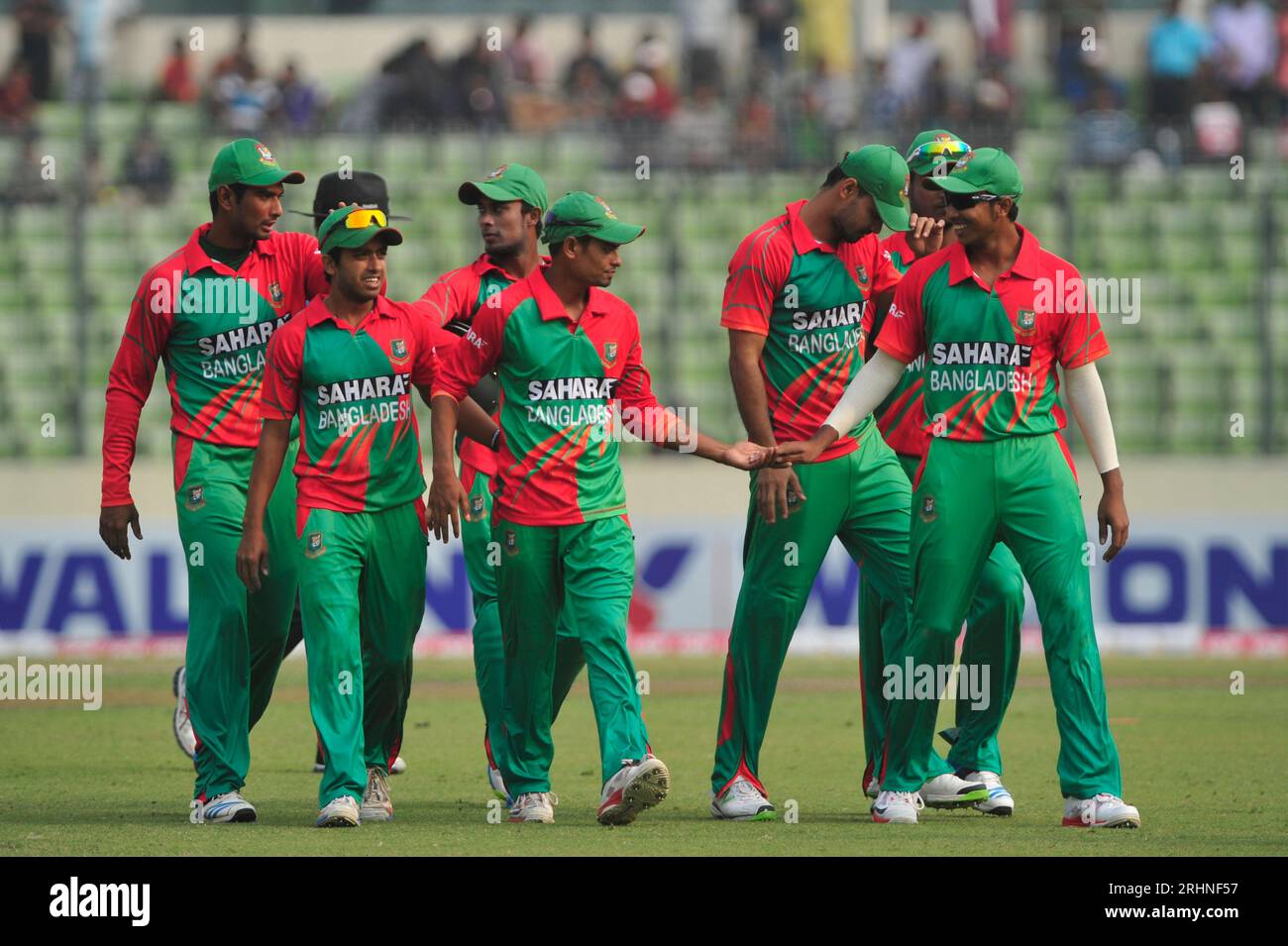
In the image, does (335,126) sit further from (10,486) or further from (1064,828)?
(1064,828)

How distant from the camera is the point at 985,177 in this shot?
8.97m

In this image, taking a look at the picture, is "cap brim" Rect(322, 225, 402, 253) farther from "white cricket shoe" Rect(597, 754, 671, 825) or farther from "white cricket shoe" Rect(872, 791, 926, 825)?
"white cricket shoe" Rect(872, 791, 926, 825)

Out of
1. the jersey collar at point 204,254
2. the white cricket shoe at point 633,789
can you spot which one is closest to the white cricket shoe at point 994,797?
the white cricket shoe at point 633,789

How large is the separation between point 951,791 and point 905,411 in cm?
175

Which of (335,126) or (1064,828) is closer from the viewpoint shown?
(1064,828)

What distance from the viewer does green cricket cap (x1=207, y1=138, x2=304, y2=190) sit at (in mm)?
9680

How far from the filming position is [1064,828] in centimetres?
883

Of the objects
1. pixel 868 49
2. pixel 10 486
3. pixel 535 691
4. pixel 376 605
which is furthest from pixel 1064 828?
pixel 868 49

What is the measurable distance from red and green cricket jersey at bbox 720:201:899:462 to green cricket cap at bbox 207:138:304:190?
1912 millimetres

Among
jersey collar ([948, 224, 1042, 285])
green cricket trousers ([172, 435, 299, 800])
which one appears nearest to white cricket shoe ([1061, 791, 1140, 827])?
jersey collar ([948, 224, 1042, 285])

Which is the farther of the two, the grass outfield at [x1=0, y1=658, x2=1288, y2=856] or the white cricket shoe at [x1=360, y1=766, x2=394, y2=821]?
the white cricket shoe at [x1=360, y1=766, x2=394, y2=821]

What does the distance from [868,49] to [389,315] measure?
17126 millimetres

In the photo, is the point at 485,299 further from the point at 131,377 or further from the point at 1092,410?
the point at 1092,410

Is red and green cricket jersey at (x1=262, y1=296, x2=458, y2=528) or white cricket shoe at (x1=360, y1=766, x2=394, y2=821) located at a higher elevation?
red and green cricket jersey at (x1=262, y1=296, x2=458, y2=528)
